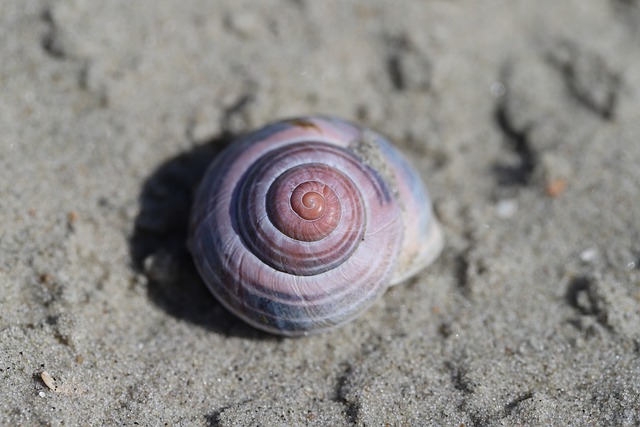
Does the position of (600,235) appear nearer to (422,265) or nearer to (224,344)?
(422,265)

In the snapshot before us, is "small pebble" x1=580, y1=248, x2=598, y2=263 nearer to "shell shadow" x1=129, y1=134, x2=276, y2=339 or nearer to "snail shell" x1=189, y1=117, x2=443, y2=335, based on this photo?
"snail shell" x1=189, y1=117, x2=443, y2=335

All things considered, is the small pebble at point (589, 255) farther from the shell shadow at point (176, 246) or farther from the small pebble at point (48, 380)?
the small pebble at point (48, 380)

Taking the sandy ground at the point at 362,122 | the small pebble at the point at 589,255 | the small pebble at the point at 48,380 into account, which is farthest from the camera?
the small pebble at the point at 589,255

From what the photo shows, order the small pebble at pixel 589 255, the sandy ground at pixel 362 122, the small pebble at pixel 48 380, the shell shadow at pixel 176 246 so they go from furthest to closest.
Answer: the small pebble at pixel 589 255 < the shell shadow at pixel 176 246 < the sandy ground at pixel 362 122 < the small pebble at pixel 48 380

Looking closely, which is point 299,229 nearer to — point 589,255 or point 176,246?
point 176,246

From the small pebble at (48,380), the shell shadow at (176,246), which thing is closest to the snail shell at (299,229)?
the shell shadow at (176,246)

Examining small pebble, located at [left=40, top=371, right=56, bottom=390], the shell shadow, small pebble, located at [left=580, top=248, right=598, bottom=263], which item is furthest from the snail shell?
small pebble, located at [left=580, top=248, right=598, bottom=263]
